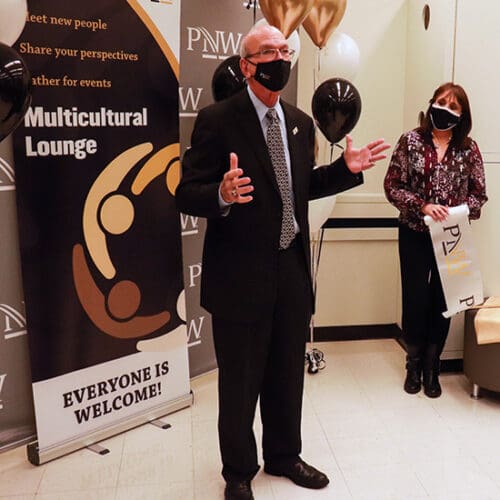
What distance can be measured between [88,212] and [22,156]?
0.36 meters

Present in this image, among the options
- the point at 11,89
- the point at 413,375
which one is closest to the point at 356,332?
the point at 413,375

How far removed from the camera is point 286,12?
2.81 meters

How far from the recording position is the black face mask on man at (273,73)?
217cm

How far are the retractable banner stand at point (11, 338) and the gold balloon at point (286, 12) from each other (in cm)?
126

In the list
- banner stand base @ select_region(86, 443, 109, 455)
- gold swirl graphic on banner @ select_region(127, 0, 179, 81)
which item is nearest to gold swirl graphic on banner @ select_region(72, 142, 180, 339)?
gold swirl graphic on banner @ select_region(127, 0, 179, 81)

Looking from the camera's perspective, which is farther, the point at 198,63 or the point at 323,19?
the point at 198,63

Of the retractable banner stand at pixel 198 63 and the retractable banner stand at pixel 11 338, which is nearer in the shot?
the retractable banner stand at pixel 11 338

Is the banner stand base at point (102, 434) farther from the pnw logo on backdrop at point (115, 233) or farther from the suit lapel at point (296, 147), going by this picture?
the suit lapel at point (296, 147)

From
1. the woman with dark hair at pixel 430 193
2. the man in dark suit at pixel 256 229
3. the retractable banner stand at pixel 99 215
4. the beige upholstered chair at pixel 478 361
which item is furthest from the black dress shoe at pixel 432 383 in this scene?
the retractable banner stand at pixel 99 215

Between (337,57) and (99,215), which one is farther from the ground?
(337,57)

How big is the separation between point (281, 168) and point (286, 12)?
36.0 inches

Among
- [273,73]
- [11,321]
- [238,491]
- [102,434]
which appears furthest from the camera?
[102,434]

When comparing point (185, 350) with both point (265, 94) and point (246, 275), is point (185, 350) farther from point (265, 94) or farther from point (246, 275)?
point (265, 94)

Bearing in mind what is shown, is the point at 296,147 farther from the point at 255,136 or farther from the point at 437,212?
the point at 437,212
